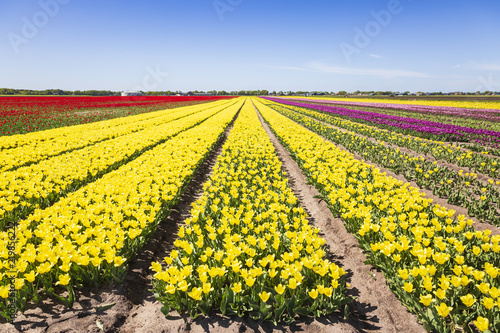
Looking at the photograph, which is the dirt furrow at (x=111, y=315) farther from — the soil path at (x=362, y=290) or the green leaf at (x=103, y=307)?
the soil path at (x=362, y=290)

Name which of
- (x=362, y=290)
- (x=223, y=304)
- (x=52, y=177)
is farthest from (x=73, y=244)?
(x=362, y=290)

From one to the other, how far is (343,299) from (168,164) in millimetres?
6496

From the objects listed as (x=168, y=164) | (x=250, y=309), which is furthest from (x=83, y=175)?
(x=250, y=309)

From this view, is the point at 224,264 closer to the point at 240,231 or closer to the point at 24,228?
the point at 240,231

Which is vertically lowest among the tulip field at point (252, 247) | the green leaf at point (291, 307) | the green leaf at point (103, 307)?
the green leaf at point (103, 307)

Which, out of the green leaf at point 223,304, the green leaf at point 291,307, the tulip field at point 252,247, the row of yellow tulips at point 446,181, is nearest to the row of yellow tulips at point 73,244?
the tulip field at point 252,247

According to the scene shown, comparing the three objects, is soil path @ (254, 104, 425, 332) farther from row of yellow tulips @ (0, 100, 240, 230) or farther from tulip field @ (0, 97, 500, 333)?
row of yellow tulips @ (0, 100, 240, 230)

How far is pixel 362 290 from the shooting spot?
12.6ft

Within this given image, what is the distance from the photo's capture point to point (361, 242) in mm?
4590

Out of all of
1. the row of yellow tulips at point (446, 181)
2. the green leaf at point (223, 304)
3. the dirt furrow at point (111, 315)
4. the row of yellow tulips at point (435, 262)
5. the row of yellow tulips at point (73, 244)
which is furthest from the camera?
the row of yellow tulips at point (446, 181)

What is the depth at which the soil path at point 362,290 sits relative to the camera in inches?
127

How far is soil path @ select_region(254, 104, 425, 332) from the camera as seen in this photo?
322 centimetres

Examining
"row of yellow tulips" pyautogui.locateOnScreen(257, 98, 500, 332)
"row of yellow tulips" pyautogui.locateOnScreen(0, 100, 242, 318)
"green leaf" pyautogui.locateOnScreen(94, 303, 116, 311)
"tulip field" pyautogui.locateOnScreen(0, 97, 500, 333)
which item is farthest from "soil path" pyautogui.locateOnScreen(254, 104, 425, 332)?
"row of yellow tulips" pyautogui.locateOnScreen(0, 100, 242, 318)

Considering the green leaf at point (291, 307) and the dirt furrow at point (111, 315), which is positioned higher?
the green leaf at point (291, 307)
